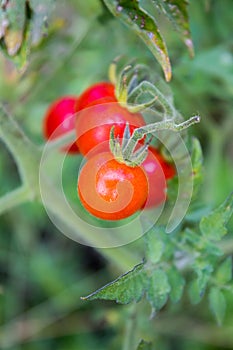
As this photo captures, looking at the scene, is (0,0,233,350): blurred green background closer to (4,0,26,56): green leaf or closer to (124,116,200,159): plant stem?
(4,0,26,56): green leaf

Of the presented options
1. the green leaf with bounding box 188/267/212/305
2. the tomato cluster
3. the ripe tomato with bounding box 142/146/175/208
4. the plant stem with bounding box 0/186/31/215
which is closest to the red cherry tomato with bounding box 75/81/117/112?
the tomato cluster

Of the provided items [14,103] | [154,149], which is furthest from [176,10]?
[14,103]

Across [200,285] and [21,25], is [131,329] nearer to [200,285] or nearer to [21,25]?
[200,285]

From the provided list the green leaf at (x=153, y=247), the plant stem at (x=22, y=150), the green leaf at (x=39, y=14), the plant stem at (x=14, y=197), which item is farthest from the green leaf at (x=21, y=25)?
the green leaf at (x=153, y=247)

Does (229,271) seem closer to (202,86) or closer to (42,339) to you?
(202,86)

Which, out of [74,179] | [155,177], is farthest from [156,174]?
[74,179]

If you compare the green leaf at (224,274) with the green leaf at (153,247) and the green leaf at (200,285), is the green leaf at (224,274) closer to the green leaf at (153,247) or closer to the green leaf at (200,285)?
the green leaf at (200,285)
